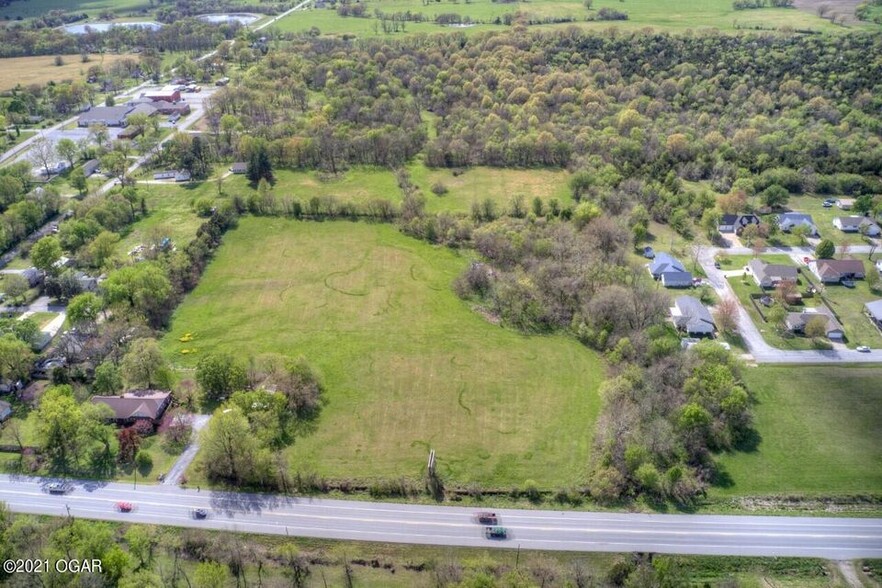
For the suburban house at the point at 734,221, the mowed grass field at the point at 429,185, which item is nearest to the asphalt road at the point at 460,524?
the suburban house at the point at 734,221

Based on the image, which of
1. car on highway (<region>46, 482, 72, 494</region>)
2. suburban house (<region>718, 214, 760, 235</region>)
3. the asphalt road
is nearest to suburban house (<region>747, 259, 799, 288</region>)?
suburban house (<region>718, 214, 760, 235</region>)

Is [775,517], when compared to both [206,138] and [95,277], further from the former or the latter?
[206,138]

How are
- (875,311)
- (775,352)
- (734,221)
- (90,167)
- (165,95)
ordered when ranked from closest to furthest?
(775,352), (875,311), (734,221), (90,167), (165,95)

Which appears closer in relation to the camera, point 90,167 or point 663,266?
point 663,266

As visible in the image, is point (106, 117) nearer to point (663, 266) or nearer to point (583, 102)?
point (583, 102)

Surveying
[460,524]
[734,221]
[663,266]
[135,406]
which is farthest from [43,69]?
[460,524]

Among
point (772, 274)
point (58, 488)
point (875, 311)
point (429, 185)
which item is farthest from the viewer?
point (429, 185)

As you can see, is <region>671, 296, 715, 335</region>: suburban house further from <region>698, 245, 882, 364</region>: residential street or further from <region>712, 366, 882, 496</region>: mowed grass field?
<region>712, 366, 882, 496</region>: mowed grass field
